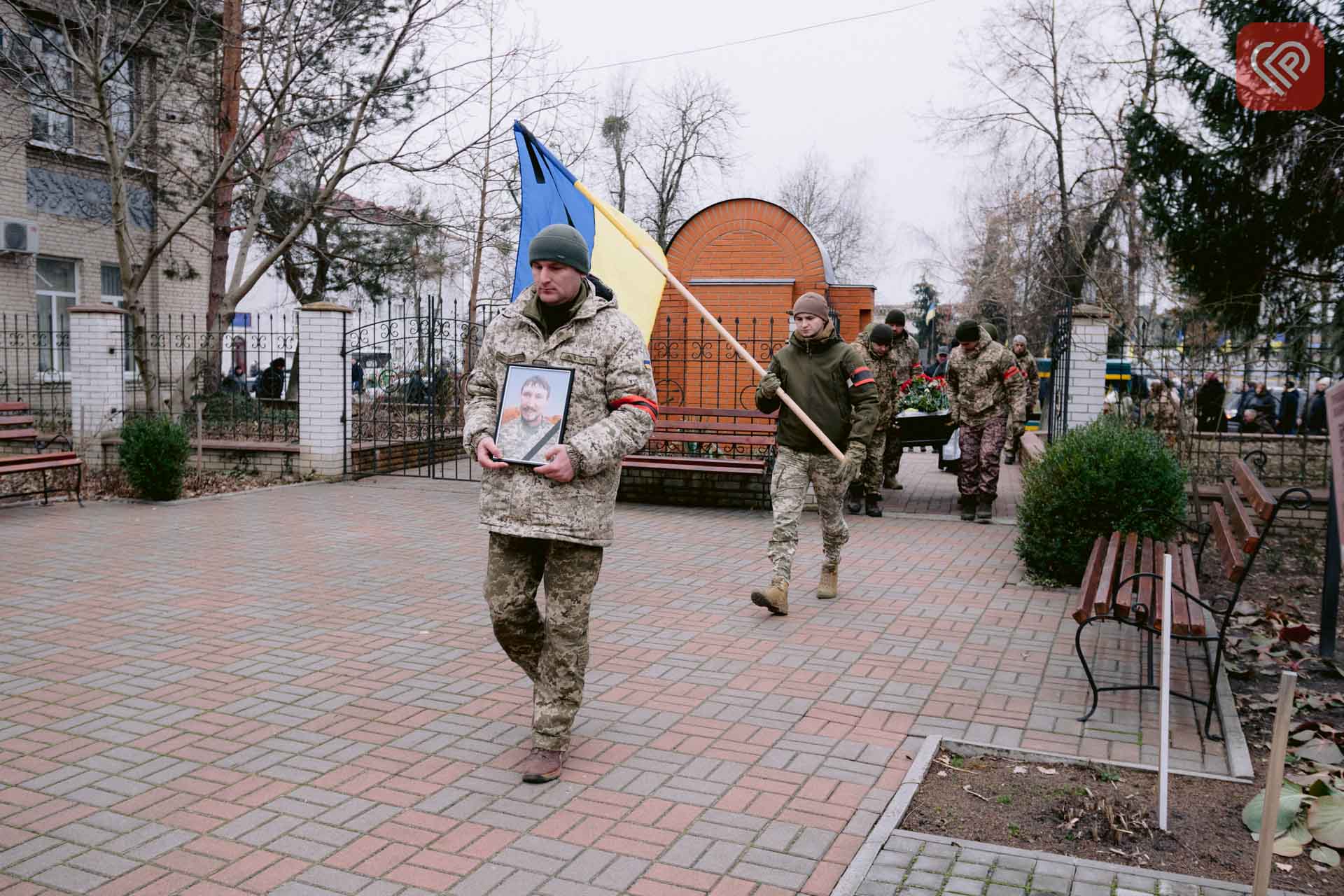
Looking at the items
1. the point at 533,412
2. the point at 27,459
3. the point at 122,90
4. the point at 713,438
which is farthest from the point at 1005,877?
the point at 122,90

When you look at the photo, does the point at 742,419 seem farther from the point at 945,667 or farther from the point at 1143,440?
the point at 945,667

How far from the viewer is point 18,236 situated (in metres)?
18.6

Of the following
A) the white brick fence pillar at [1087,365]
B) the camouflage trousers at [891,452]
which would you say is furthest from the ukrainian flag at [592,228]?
the white brick fence pillar at [1087,365]

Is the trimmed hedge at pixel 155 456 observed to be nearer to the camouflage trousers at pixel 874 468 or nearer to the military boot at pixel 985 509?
the camouflage trousers at pixel 874 468

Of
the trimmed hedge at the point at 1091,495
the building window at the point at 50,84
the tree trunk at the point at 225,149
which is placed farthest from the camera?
the tree trunk at the point at 225,149

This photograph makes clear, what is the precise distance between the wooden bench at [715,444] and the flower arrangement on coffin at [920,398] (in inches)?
63.0

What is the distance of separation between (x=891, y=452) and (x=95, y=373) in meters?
9.95

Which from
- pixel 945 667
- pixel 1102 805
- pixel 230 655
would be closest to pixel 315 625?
pixel 230 655

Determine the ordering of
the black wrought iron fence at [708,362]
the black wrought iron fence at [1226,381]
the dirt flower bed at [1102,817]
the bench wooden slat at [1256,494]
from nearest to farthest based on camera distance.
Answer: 1. the dirt flower bed at [1102,817]
2. the bench wooden slat at [1256,494]
3. the black wrought iron fence at [1226,381]
4. the black wrought iron fence at [708,362]

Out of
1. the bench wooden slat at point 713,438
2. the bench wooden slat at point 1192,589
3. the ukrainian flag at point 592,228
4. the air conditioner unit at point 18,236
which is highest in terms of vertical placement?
the air conditioner unit at point 18,236

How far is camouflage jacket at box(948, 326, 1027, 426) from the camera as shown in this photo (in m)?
10.5

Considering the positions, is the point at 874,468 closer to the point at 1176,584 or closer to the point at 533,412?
the point at 1176,584

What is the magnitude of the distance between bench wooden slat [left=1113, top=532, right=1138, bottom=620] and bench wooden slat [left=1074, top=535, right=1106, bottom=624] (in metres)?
0.10

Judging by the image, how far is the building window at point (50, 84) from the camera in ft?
41.0
